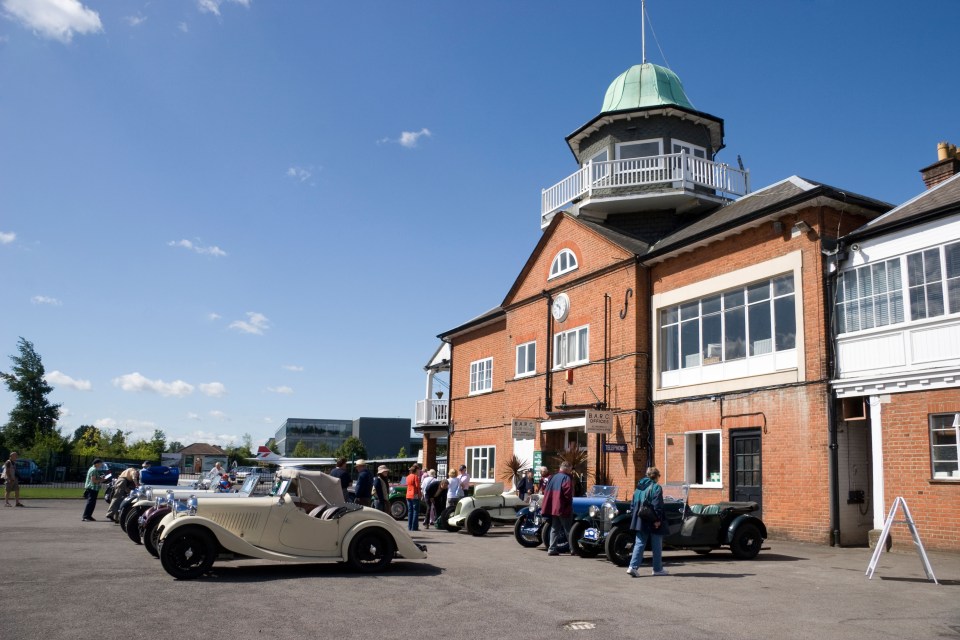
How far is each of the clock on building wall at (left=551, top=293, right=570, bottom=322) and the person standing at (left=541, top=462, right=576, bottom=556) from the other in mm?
10507

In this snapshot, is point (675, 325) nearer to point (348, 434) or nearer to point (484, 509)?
point (484, 509)

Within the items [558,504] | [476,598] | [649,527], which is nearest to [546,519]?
[558,504]

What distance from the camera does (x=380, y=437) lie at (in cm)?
10838

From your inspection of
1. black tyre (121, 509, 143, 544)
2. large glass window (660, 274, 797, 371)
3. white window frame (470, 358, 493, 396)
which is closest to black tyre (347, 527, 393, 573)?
black tyre (121, 509, 143, 544)

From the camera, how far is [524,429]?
23781 mm

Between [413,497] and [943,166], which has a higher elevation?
[943,166]

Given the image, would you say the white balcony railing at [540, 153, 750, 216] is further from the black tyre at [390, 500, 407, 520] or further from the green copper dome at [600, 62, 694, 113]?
the black tyre at [390, 500, 407, 520]

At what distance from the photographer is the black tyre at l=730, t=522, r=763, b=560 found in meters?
13.2

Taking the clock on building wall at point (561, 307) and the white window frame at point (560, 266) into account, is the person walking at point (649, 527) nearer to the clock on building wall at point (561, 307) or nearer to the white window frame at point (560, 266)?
the clock on building wall at point (561, 307)

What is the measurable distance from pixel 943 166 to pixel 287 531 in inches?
656

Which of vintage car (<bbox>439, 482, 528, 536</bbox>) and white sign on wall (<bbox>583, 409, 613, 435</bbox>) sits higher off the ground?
white sign on wall (<bbox>583, 409, 613, 435</bbox>)

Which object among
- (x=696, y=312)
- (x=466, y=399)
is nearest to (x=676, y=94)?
(x=696, y=312)

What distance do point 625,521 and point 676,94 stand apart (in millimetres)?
16841

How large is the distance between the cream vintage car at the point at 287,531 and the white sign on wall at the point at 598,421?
967 centimetres
